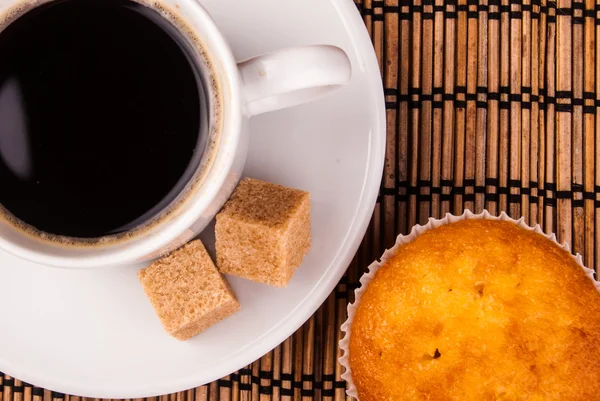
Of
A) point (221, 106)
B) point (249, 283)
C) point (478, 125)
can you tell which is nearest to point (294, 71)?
point (221, 106)

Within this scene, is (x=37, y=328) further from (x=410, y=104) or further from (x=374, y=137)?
(x=410, y=104)

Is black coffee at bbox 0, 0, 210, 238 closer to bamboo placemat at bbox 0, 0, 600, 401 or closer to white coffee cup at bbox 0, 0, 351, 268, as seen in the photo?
white coffee cup at bbox 0, 0, 351, 268

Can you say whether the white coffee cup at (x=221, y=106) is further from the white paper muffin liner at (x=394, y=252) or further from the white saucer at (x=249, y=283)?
the white paper muffin liner at (x=394, y=252)

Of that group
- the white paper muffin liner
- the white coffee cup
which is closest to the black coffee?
the white coffee cup

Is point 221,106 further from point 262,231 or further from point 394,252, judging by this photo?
point 394,252

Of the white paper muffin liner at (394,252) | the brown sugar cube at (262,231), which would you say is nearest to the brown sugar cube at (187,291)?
the brown sugar cube at (262,231)
